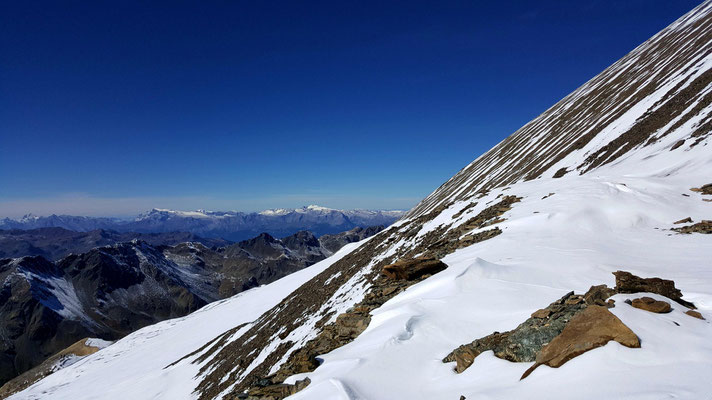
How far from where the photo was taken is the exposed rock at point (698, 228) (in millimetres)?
10631

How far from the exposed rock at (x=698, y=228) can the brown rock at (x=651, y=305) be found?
8650mm

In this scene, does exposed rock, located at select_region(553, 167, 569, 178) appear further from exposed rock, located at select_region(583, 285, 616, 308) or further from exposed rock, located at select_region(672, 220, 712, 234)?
exposed rock, located at select_region(583, 285, 616, 308)

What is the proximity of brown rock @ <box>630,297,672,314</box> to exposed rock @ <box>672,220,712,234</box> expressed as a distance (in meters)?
8.65

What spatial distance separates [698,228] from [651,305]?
923 cm

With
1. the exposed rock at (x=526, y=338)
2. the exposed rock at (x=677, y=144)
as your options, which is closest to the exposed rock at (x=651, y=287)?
the exposed rock at (x=526, y=338)

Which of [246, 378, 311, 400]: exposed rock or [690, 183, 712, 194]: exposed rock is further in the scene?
[690, 183, 712, 194]: exposed rock

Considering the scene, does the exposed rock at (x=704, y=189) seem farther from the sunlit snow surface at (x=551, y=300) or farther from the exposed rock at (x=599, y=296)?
the exposed rock at (x=599, y=296)

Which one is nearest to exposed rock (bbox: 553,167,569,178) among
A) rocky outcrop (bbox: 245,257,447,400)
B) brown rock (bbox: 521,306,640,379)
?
rocky outcrop (bbox: 245,257,447,400)

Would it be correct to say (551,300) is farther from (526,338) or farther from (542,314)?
(526,338)

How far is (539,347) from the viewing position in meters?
5.30

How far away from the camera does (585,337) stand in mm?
4656

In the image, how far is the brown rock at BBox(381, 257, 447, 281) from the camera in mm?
11102

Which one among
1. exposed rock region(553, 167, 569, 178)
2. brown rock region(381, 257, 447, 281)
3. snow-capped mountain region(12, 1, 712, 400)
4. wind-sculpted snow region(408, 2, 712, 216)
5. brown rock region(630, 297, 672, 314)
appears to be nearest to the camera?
snow-capped mountain region(12, 1, 712, 400)

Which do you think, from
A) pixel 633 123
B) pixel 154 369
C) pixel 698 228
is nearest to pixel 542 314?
pixel 698 228
